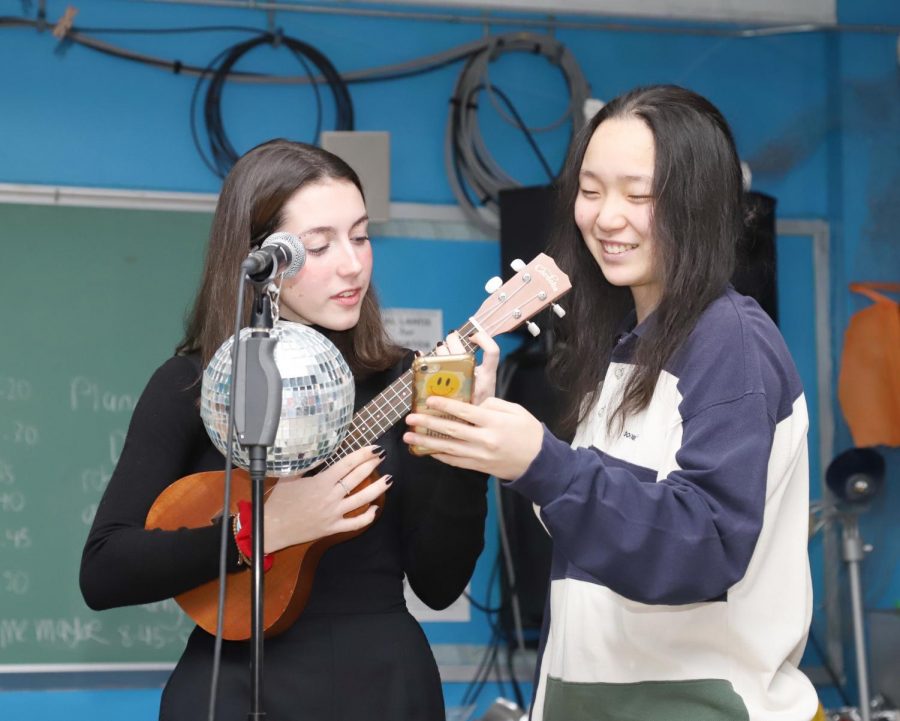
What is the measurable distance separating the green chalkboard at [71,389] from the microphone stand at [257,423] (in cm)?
247

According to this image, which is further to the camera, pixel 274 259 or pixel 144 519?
pixel 144 519

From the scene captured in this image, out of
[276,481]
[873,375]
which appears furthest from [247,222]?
[873,375]

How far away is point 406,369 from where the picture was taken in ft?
6.56

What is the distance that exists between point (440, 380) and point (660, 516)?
29 centimetres

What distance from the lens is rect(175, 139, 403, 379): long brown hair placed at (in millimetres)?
1898

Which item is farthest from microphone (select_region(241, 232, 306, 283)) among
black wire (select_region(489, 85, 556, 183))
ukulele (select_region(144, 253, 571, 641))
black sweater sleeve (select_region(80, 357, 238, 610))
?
black wire (select_region(489, 85, 556, 183))

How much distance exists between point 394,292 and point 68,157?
3.67 ft

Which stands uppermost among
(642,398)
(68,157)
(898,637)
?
(68,157)

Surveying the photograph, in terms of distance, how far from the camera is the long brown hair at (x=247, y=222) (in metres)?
1.90

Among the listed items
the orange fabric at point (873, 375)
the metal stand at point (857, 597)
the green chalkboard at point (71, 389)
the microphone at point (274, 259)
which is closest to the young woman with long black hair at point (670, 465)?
the microphone at point (274, 259)

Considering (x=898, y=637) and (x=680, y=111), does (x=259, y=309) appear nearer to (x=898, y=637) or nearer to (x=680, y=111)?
(x=680, y=111)

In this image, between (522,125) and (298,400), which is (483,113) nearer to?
(522,125)

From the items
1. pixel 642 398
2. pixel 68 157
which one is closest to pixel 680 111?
pixel 642 398

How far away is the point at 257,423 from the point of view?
1.32m
